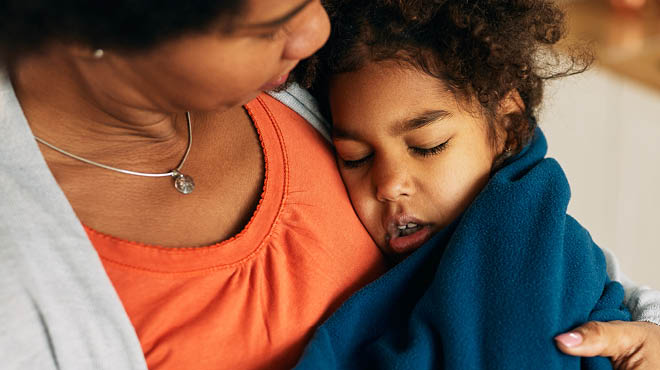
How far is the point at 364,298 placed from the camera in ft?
3.22

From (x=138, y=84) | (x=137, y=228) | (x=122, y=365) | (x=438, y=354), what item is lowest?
(x=438, y=354)

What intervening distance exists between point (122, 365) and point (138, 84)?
31cm

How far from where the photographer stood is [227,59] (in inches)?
29.5

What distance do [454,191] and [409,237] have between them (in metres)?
0.10

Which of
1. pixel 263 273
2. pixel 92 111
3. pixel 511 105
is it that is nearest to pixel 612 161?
pixel 511 105

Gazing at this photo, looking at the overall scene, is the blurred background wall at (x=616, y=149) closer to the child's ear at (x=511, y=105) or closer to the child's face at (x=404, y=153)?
the child's ear at (x=511, y=105)

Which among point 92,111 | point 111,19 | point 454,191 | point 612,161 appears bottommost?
point 612,161

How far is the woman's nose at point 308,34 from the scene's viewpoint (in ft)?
2.59

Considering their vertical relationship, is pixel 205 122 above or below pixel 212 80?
below

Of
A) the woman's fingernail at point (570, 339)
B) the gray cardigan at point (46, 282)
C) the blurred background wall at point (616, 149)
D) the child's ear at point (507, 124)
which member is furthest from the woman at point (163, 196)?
the blurred background wall at point (616, 149)

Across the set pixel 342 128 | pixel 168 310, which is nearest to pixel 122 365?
pixel 168 310

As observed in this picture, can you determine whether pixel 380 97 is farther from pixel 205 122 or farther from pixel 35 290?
pixel 35 290

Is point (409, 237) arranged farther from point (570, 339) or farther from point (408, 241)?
point (570, 339)

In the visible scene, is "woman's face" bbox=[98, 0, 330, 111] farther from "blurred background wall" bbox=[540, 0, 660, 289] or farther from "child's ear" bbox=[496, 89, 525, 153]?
"blurred background wall" bbox=[540, 0, 660, 289]
